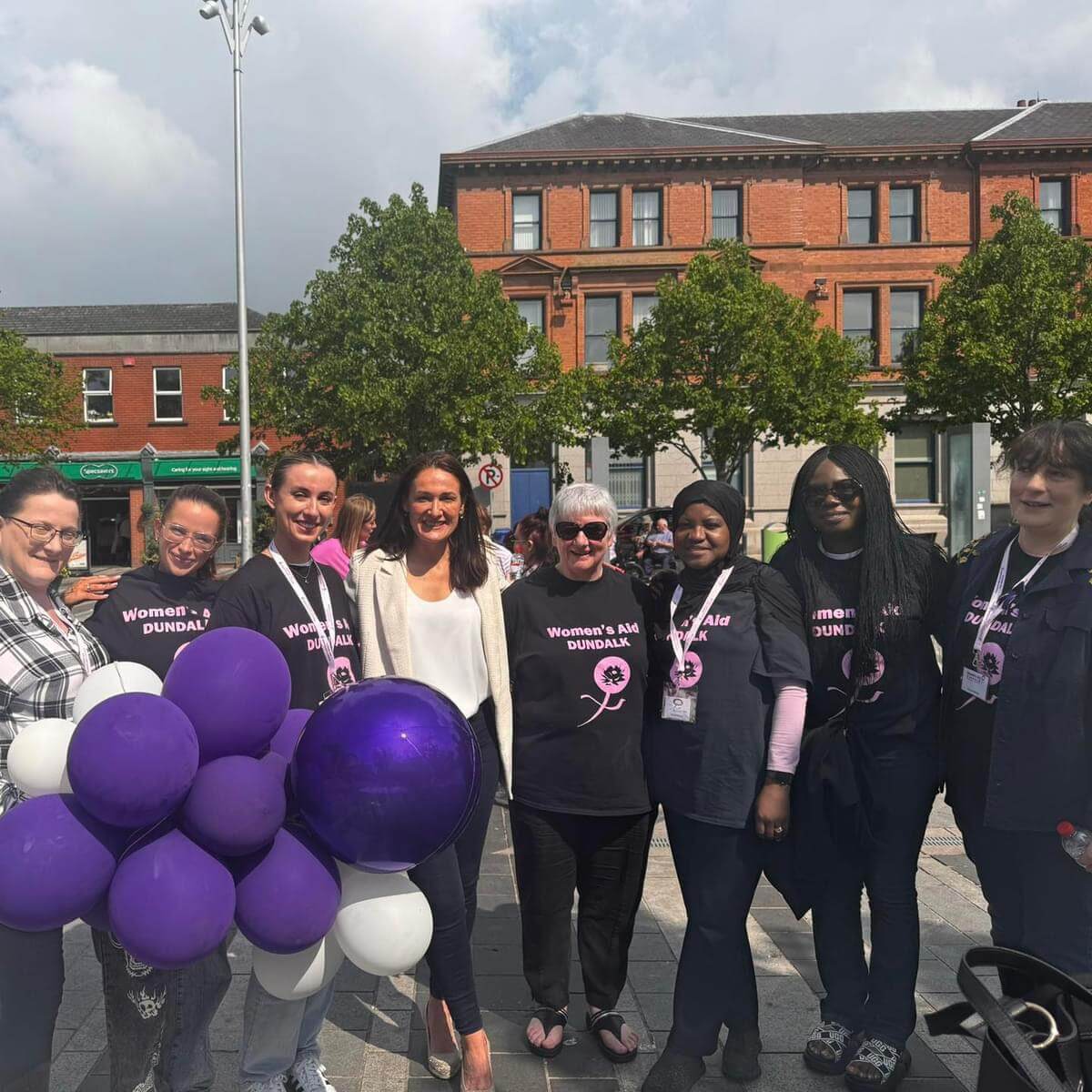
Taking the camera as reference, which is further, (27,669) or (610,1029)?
(610,1029)

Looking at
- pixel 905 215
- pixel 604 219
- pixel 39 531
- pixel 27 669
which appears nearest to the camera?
pixel 27 669

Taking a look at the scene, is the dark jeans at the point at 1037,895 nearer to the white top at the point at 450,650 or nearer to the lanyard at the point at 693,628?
the lanyard at the point at 693,628

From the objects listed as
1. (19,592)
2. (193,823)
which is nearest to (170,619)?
(19,592)

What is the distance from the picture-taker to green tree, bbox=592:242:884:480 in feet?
70.3

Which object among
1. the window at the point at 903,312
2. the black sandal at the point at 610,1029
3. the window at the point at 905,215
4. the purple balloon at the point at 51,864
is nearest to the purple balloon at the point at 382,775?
the purple balloon at the point at 51,864

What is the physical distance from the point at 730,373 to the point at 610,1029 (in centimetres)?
1992

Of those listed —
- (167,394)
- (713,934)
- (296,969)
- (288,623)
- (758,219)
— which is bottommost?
(713,934)

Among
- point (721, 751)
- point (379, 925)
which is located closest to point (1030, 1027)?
point (721, 751)

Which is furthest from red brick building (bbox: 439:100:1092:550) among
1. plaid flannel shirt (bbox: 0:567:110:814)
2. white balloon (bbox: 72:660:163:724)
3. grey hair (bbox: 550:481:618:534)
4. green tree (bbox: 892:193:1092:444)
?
white balloon (bbox: 72:660:163:724)

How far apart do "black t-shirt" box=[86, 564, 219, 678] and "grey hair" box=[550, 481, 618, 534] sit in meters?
1.29

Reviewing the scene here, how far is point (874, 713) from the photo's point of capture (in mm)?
2889

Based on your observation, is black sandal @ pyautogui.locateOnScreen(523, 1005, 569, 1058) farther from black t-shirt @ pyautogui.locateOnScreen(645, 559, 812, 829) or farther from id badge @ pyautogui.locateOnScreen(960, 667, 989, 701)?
id badge @ pyautogui.locateOnScreen(960, 667, 989, 701)

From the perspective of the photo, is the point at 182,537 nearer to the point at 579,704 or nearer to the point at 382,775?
the point at 579,704

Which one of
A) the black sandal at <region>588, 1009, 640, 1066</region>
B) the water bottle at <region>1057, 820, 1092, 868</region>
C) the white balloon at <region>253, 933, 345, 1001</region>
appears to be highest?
the water bottle at <region>1057, 820, 1092, 868</region>
